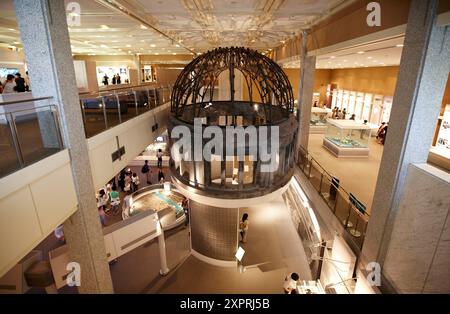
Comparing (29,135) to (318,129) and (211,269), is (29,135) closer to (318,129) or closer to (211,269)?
(211,269)

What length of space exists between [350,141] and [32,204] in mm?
14253

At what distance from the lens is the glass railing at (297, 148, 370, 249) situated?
6633 millimetres

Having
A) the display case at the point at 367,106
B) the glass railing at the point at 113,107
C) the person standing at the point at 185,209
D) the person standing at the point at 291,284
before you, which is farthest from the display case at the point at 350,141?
the glass railing at the point at 113,107

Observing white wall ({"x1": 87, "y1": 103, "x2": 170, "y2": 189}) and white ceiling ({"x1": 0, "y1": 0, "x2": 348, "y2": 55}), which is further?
white ceiling ({"x1": 0, "y1": 0, "x2": 348, "y2": 55})

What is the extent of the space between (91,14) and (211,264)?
10.7 meters

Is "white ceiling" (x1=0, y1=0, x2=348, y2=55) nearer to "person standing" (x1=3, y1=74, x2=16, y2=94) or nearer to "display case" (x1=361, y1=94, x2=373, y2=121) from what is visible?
"person standing" (x1=3, y1=74, x2=16, y2=94)

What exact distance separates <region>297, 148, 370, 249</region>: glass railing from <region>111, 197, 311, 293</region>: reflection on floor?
12.0 ft

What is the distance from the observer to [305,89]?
1220cm

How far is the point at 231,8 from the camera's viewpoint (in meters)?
8.42

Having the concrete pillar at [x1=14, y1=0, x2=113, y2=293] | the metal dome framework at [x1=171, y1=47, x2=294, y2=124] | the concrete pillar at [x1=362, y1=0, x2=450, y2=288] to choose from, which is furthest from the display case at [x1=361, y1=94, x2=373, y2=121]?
the concrete pillar at [x1=14, y1=0, x2=113, y2=293]

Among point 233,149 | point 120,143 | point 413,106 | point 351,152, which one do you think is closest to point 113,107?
point 120,143

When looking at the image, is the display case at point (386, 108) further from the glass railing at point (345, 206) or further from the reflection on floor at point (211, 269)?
the reflection on floor at point (211, 269)
